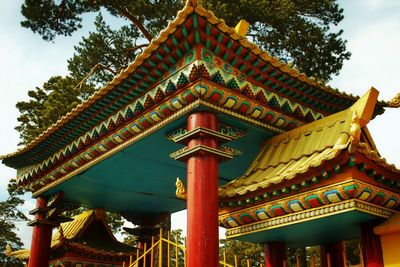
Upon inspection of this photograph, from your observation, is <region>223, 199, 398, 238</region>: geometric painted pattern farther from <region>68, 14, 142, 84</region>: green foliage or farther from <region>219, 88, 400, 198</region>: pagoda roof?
<region>68, 14, 142, 84</region>: green foliage

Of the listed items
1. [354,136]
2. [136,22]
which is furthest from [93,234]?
[354,136]

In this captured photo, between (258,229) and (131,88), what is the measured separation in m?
2.87

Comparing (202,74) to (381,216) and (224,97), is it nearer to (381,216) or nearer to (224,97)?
(224,97)

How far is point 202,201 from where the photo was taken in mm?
5508

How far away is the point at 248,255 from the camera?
23.8 m

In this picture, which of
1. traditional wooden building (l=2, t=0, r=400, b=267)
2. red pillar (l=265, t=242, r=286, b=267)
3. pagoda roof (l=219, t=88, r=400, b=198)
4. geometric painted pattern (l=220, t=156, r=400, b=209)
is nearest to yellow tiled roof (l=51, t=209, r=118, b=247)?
traditional wooden building (l=2, t=0, r=400, b=267)

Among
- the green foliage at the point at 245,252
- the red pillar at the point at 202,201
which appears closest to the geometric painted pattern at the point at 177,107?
the red pillar at the point at 202,201

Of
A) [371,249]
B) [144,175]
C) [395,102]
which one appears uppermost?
[395,102]

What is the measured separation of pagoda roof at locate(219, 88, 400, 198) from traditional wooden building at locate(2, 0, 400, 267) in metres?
0.02

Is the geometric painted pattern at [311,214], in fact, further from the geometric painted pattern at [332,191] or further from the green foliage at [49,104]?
the green foliage at [49,104]

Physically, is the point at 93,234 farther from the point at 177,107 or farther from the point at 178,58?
the point at 178,58

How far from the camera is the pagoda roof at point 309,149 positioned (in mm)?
4980

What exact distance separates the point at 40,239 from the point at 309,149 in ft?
21.8

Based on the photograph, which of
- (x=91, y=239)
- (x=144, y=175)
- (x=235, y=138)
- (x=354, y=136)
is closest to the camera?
(x=354, y=136)
